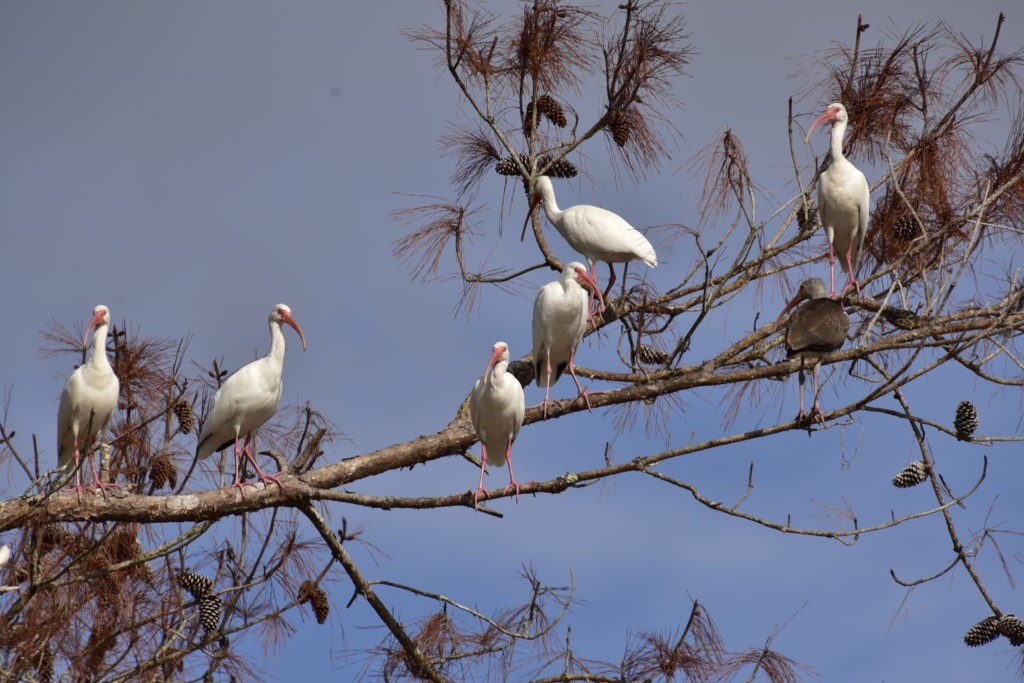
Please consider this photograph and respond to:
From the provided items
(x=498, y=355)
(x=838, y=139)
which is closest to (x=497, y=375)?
(x=498, y=355)

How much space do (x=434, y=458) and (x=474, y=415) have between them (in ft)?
1.09

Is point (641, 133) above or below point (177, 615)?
above

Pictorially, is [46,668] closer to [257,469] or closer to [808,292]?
[257,469]

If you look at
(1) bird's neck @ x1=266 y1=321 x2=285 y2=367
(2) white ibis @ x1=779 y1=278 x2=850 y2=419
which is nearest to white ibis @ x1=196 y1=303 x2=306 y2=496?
(1) bird's neck @ x1=266 y1=321 x2=285 y2=367

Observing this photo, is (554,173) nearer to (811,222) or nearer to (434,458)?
(811,222)

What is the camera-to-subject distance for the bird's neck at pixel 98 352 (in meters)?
6.23

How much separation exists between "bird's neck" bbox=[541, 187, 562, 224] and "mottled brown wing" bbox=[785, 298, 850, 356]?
230 centimetres

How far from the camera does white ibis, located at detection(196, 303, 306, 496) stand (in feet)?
19.9

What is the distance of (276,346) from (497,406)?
1.31m

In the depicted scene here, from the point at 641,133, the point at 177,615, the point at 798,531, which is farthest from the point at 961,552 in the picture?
the point at 177,615

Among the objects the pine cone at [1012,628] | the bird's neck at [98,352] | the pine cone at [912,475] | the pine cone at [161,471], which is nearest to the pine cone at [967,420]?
the pine cone at [912,475]

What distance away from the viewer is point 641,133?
23.2 ft

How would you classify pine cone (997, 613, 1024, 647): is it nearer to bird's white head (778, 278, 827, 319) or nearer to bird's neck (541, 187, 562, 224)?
bird's white head (778, 278, 827, 319)

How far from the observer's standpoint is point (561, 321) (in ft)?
22.2
